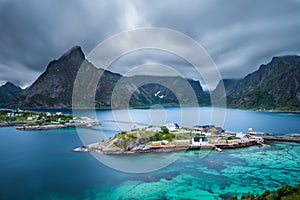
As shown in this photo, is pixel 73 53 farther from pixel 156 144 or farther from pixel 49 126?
pixel 156 144

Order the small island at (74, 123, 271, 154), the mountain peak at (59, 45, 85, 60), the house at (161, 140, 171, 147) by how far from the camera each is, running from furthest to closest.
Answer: the mountain peak at (59, 45, 85, 60) → the house at (161, 140, 171, 147) → the small island at (74, 123, 271, 154)

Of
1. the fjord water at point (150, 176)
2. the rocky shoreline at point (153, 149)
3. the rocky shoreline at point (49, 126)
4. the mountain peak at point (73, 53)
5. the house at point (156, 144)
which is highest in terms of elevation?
the mountain peak at point (73, 53)

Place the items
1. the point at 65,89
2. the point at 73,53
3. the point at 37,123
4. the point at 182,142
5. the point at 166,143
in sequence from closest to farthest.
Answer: the point at 166,143 → the point at 182,142 → the point at 37,123 → the point at 65,89 → the point at 73,53

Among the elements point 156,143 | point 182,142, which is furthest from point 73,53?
point 182,142

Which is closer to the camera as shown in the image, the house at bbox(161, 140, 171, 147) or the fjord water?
the fjord water

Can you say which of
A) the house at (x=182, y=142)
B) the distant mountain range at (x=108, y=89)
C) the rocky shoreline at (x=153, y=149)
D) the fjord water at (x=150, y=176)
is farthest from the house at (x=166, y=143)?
the distant mountain range at (x=108, y=89)

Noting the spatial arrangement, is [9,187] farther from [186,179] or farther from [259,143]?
[259,143]

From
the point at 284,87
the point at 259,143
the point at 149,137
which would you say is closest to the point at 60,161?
the point at 149,137

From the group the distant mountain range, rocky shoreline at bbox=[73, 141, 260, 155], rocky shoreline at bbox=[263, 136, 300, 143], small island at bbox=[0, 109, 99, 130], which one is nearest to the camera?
rocky shoreline at bbox=[73, 141, 260, 155]

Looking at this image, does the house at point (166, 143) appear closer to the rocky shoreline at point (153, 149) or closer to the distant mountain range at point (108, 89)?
the rocky shoreline at point (153, 149)

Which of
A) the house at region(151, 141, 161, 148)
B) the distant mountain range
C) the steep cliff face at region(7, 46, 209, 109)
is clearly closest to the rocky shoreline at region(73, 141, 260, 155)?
the house at region(151, 141, 161, 148)

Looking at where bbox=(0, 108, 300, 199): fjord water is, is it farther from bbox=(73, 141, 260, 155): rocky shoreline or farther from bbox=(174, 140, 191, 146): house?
bbox=(174, 140, 191, 146): house
